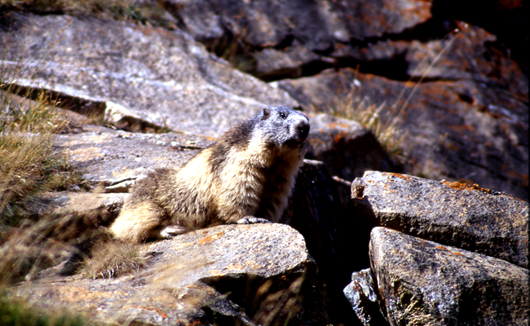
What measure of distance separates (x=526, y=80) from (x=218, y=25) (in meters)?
10.2

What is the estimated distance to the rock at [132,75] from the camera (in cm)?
750

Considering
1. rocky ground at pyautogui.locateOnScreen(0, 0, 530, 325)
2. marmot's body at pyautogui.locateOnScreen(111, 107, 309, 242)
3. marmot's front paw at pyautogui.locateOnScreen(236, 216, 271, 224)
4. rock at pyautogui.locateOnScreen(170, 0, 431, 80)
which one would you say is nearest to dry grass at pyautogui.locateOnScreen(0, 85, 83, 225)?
rocky ground at pyautogui.locateOnScreen(0, 0, 530, 325)

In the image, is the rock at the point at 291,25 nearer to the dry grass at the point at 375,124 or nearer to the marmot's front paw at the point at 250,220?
the dry grass at the point at 375,124

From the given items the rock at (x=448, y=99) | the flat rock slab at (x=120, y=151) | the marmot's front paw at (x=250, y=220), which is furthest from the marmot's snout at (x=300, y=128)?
the rock at (x=448, y=99)

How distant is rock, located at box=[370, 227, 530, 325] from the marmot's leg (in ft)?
8.35

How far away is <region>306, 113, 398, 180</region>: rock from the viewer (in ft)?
25.9

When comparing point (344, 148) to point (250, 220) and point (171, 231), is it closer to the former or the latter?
point (250, 220)

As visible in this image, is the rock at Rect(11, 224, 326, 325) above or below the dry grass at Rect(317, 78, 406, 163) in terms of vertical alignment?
above

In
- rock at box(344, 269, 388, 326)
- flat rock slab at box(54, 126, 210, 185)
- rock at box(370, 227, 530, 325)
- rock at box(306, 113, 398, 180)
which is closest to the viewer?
rock at box(370, 227, 530, 325)

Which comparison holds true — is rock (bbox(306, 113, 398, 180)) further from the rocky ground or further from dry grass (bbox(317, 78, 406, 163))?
dry grass (bbox(317, 78, 406, 163))

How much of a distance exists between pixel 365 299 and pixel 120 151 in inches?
164

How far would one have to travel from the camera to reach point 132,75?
27.9ft

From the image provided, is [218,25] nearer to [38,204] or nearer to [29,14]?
[29,14]

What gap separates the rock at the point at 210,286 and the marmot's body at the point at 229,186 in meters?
0.42
